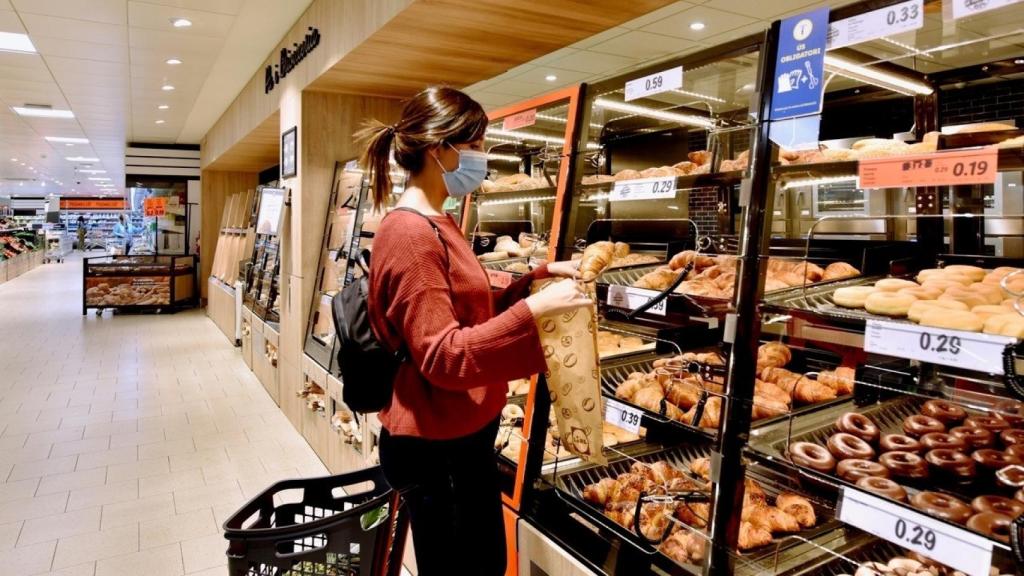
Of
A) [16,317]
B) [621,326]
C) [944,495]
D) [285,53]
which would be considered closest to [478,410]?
[621,326]

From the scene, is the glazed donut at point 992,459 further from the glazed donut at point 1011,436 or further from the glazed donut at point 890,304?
the glazed donut at point 890,304

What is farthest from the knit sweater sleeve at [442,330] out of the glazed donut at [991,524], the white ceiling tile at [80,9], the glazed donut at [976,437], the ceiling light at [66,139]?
the ceiling light at [66,139]

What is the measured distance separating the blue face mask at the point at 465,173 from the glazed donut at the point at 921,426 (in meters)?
1.25

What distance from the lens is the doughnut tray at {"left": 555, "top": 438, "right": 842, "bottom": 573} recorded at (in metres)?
1.53

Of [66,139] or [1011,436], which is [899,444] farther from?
[66,139]

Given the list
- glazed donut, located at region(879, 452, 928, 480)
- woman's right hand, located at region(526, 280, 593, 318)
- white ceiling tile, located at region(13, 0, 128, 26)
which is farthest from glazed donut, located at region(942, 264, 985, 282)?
white ceiling tile, located at region(13, 0, 128, 26)

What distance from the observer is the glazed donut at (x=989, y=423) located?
1.52 meters

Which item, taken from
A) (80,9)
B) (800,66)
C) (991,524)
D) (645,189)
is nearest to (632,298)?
(645,189)

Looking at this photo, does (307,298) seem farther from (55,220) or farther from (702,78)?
(55,220)

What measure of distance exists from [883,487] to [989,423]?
39 centimetres

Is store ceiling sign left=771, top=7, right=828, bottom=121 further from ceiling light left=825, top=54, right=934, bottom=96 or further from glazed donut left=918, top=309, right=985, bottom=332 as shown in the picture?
glazed donut left=918, top=309, right=985, bottom=332

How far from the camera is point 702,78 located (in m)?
1.87

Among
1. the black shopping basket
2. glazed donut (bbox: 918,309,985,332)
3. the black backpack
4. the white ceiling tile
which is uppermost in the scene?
the white ceiling tile

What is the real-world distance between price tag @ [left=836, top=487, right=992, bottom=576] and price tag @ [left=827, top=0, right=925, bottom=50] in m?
0.93
